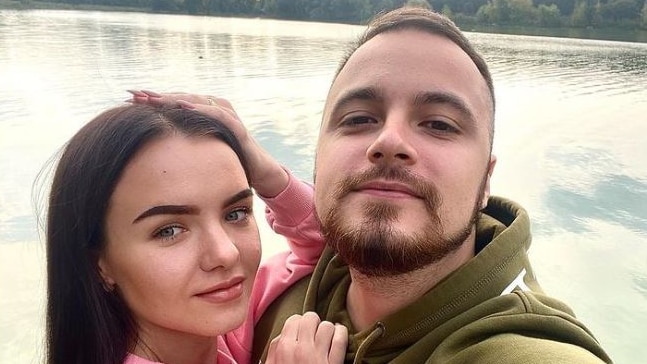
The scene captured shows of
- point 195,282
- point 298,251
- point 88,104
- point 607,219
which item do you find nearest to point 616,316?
point 607,219

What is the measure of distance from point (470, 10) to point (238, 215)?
54683 millimetres

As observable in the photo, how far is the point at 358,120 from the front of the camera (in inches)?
69.3

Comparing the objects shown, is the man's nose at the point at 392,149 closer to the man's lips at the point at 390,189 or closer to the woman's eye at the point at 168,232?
the man's lips at the point at 390,189

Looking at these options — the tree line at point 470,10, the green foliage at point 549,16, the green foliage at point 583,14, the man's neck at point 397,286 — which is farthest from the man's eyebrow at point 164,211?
the green foliage at point 549,16

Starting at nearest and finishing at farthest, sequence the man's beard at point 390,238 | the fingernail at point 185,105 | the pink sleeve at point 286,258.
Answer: the man's beard at point 390,238 → the fingernail at point 185,105 → the pink sleeve at point 286,258

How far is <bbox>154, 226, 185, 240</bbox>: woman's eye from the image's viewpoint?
1608 millimetres

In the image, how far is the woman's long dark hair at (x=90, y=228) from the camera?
5.40 feet

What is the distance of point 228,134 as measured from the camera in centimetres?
189

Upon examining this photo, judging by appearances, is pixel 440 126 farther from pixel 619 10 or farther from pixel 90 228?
pixel 619 10

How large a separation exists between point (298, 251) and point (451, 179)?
83 centimetres

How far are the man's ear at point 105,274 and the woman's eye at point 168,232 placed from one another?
22cm

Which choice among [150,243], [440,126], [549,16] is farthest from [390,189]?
[549,16]

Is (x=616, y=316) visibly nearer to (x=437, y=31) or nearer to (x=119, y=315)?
(x=437, y=31)

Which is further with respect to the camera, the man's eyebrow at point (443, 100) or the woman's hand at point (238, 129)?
the woman's hand at point (238, 129)
